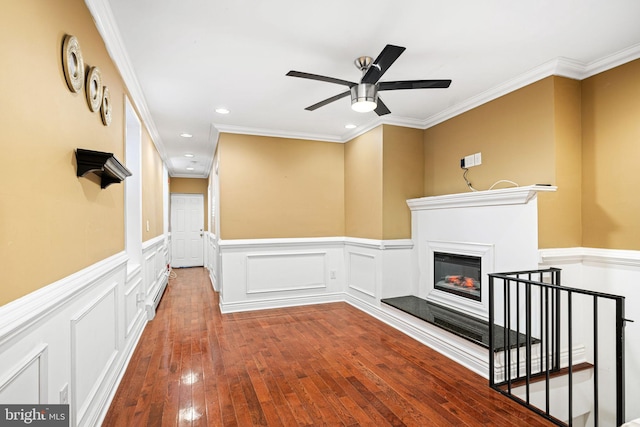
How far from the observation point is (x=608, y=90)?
2.73 metres

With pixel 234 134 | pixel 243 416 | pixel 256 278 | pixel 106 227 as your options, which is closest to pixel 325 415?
pixel 243 416

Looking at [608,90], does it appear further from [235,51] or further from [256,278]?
[256,278]

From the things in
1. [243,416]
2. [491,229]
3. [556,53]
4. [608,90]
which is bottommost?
[243,416]

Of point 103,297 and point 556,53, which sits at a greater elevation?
point 556,53

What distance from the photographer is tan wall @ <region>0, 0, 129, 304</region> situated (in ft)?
3.62

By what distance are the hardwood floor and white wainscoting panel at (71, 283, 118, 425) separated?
30cm

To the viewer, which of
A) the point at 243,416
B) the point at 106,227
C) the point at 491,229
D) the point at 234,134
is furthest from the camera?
the point at 234,134

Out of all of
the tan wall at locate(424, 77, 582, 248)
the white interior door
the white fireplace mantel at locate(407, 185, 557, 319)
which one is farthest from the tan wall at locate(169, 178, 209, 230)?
the tan wall at locate(424, 77, 582, 248)

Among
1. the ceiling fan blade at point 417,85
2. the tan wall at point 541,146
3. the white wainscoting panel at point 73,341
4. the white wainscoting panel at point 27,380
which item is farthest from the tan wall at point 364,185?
the white wainscoting panel at point 27,380

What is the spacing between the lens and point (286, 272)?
4.79 metres

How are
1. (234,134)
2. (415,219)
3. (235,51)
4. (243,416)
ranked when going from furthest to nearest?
1. (234,134)
2. (415,219)
3. (235,51)
4. (243,416)

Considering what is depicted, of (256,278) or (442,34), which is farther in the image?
(256,278)

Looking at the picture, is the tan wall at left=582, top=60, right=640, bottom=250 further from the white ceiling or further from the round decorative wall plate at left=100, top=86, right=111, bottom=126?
the round decorative wall plate at left=100, top=86, right=111, bottom=126

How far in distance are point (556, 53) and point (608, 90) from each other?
1.89ft
